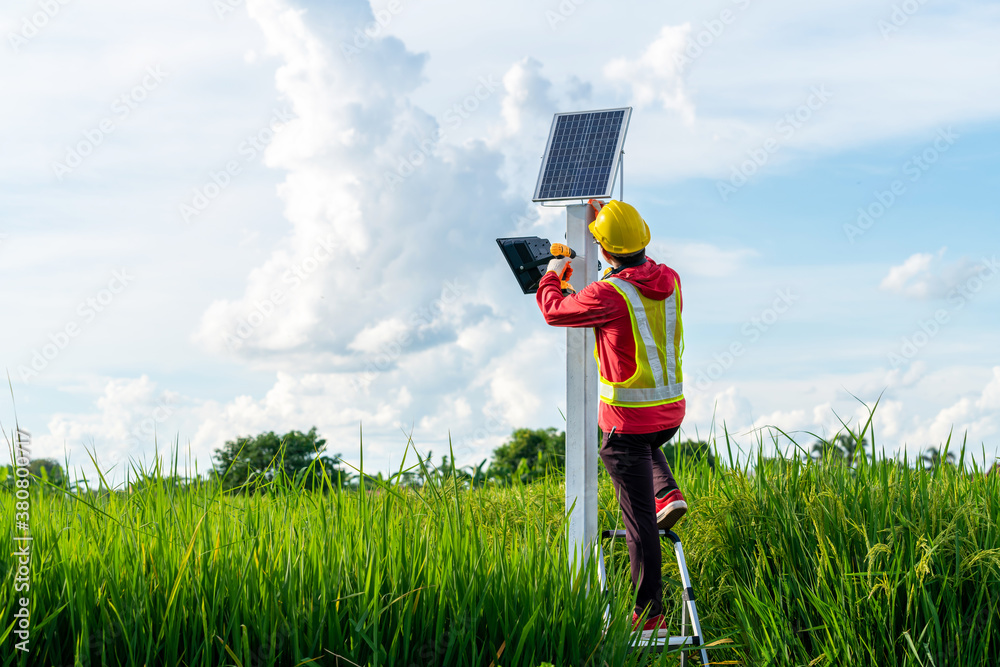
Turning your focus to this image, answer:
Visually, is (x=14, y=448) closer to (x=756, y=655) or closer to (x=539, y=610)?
(x=539, y=610)

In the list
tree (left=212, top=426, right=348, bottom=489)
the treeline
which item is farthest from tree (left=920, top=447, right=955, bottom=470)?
tree (left=212, top=426, right=348, bottom=489)

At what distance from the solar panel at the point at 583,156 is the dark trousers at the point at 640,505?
1.54m

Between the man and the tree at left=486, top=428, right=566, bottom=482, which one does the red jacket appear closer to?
the man

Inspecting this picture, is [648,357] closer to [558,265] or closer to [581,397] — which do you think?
[581,397]

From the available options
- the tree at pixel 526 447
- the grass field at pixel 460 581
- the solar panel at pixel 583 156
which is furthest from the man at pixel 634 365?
the tree at pixel 526 447

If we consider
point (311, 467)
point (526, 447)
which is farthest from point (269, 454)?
point (311, 467)

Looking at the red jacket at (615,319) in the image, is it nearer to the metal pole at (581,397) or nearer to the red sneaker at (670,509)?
the metal pole at (581,397)

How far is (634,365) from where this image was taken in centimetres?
458

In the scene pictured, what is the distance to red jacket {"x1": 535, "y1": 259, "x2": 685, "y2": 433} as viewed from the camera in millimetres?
4449

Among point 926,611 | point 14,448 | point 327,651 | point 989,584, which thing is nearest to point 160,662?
point 327,651

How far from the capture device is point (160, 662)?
10.8 feet

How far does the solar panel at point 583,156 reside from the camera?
15.7 feet

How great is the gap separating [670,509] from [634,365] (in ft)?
3.13

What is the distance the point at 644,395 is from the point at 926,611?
2.03m
